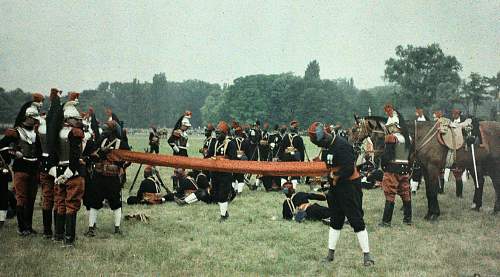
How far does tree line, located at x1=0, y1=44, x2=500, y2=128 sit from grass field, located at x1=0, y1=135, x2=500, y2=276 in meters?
3.47

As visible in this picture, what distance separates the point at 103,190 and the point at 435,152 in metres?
8.08

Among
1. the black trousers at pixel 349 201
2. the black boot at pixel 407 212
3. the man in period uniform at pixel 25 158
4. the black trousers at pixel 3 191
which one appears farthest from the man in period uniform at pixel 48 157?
the black boot at pixel 407 212

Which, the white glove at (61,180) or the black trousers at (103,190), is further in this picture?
the black trousers at (103,190)

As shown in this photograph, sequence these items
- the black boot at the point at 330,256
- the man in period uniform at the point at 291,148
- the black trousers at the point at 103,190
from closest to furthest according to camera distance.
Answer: the black boot at the point at 330,256
the black trousers at the point at 103,190
the man in period uniform at the point at 291,148

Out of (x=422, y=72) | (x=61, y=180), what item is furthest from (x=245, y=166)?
(x=422, y=72)

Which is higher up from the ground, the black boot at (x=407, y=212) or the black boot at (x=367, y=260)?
the black boot at (x=407, y=212)

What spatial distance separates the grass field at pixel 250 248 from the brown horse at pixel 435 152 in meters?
0.73

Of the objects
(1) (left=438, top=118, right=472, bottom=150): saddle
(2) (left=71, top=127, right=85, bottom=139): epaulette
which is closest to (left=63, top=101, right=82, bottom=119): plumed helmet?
(2) (left=71, top=127, right=85, bottom=139): epaulette

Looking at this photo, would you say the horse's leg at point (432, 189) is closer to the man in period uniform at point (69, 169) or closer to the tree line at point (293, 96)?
the tree line at point (293, 96)

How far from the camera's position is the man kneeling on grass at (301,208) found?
1041 cm

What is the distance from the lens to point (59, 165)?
7.66 metres

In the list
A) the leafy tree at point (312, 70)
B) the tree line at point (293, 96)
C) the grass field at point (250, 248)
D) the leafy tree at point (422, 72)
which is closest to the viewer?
the grass field at point (250, 248)

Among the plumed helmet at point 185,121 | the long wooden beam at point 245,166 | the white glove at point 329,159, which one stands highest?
the plumed helmet at point 185,121

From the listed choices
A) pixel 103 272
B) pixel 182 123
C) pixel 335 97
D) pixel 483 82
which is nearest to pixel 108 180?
pixel 103 272
